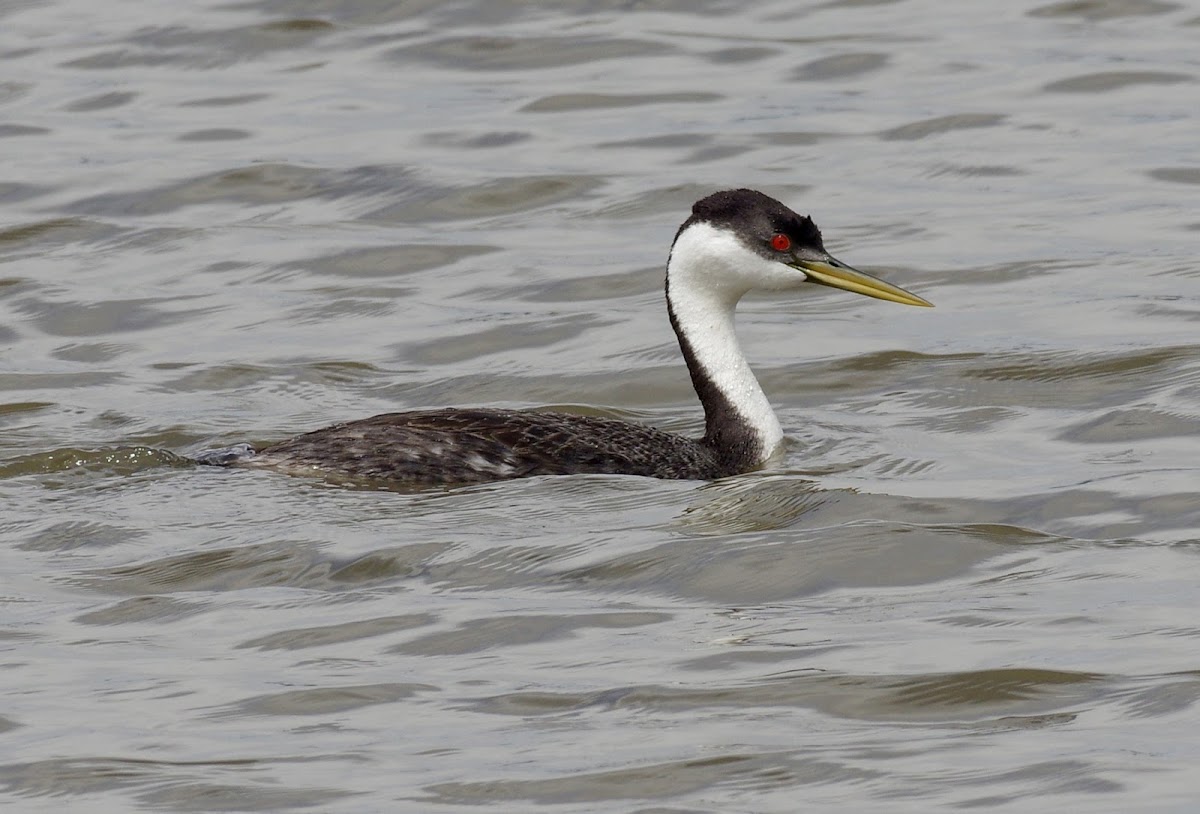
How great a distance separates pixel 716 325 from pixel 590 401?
1224 mm

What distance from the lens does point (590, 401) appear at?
37.8 feet

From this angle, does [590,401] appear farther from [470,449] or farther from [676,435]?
[470,449]

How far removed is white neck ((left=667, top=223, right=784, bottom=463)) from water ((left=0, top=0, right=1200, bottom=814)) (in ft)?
0.86

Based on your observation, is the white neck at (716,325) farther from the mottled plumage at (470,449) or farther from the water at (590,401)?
the mottled plumage at (470,449)

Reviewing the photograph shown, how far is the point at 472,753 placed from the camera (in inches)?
254

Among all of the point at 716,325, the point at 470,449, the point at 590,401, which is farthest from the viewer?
the point at 590,401

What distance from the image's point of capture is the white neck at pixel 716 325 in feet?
33.6

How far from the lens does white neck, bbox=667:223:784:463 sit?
33.6 feet

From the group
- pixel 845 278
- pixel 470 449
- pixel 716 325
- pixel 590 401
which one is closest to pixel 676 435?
pixel 716 325

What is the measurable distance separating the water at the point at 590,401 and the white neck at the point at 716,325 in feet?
0.86

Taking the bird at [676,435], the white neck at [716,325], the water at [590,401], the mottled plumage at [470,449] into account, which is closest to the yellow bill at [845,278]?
the bird at [676,435]

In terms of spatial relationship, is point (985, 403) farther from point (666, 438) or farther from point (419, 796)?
point (419, 796)

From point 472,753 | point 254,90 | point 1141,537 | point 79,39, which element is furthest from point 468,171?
point 472,753

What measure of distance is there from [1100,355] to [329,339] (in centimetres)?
386
